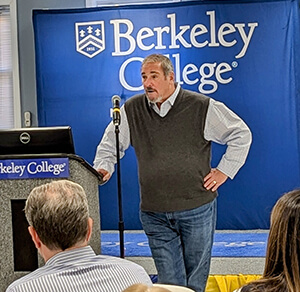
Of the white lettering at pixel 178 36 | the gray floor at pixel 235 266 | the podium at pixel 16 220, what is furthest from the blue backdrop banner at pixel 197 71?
the podium at pixel 16 220

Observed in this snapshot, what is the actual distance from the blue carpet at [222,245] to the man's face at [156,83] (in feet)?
4.39

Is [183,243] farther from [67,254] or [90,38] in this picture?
[90,38]

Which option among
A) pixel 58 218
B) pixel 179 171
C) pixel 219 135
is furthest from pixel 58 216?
pixel 219 135

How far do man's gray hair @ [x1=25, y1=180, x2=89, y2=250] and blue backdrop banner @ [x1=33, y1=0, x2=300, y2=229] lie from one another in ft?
11.1

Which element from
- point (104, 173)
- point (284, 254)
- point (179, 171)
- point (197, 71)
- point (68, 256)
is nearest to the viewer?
point (284, 254)

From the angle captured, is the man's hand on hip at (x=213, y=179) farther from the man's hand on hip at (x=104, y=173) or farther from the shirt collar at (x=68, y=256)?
the shirt collar at (x=68, y=256)

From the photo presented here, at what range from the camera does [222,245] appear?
3.96 m

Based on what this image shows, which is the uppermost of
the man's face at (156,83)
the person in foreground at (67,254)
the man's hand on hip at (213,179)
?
the man's face at (156,83)

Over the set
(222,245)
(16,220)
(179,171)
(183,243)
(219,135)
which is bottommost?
(222,245)

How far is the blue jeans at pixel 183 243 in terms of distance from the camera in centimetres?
266

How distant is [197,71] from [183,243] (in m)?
2.36

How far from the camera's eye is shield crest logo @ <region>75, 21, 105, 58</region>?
16.1 feet

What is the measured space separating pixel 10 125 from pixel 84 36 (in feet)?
3.66

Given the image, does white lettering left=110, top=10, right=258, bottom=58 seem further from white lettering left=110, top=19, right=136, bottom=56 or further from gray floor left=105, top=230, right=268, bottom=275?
gray floor left=105, top=230, right=268, bottom=275
